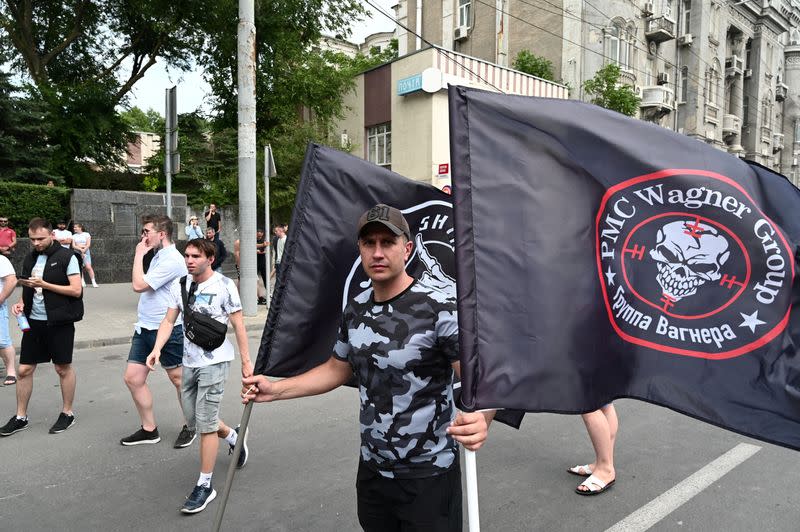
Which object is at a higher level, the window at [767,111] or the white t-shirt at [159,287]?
the window at [767,111]

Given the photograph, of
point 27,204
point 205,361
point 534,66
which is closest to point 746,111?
point 534,66

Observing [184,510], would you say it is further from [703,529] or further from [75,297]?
[703,529]

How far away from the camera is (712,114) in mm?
35812

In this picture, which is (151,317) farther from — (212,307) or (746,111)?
(746,111)

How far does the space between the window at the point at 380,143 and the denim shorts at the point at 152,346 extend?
68.5 ft

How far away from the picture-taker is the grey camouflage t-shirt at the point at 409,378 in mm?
2283

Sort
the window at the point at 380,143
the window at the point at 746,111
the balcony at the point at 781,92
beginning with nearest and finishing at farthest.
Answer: the window at the point at 380,143
the window at the point at 746,111
the balcony at the point at 781,92

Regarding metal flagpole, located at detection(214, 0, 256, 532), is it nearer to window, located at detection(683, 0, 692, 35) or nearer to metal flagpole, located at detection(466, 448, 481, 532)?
metal flagpole, located at detection(466, 448, 481, 532)

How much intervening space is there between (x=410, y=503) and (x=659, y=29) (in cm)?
3212

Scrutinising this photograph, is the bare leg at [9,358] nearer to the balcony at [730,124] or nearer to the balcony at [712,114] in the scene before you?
the balcony at [712,114]

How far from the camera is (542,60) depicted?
85.8ft

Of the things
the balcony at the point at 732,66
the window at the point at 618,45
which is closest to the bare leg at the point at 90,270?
the window at the point at 618,45

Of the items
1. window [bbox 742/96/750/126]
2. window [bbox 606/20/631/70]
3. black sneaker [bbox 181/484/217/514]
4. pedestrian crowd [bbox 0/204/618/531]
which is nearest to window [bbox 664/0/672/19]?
window [bbox 606/20/631/70]

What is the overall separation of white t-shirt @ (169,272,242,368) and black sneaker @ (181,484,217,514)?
80 centimetres
